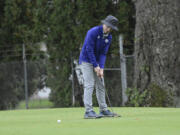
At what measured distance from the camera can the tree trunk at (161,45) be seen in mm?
14211

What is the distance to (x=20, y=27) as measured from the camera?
2062 centimetres

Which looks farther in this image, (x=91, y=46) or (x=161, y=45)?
(x=161, y=45)

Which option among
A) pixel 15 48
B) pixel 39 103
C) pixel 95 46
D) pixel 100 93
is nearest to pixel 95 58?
pixel 95 46

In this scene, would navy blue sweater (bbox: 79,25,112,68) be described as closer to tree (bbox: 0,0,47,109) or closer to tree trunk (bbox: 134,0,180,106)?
tree trunk (bbox: 134,0,180,106)

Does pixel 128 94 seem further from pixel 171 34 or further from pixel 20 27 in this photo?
pixel 20 27

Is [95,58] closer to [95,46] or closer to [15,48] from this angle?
[95,46]

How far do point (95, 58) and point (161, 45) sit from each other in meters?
5.51

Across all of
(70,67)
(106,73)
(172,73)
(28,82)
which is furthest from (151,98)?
(28,82)

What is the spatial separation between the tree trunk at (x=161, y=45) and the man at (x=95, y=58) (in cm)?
502

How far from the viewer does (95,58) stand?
9164mm

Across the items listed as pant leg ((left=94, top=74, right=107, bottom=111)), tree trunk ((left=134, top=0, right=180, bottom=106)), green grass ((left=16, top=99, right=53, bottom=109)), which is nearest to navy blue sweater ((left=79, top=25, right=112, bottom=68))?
pant leg ((left=94, top=74, right=107, bottom=111))

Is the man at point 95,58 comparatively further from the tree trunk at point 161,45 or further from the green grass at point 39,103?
the green grass at point 39,103

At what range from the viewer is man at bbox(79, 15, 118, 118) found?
8.97 m

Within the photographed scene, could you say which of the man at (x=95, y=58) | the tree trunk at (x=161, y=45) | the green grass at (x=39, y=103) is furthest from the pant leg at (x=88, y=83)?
the green grass at (x=39, y=103)
